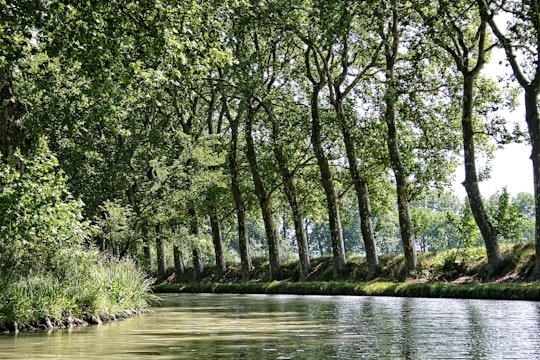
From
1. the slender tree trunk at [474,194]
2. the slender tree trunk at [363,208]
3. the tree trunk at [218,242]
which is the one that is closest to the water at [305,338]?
the slender tree trunk at [474,194]

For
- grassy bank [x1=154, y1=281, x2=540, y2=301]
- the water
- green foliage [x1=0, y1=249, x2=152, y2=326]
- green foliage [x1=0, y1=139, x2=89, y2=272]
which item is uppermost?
green foliage [x1=0, y1=139, x2=89, y2=272]

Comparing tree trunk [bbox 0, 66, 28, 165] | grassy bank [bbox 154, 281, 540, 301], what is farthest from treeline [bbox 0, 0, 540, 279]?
grassy bank [bbox 154, 281, 540, 301]

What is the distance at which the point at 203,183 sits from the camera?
40.4 meters

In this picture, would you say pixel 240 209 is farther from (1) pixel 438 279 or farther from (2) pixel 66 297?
(2) pixel 66 297

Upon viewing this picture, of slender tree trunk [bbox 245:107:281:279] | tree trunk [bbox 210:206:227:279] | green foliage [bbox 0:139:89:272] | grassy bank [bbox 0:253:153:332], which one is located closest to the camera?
grassy bank [bbox 0:253:153:332]

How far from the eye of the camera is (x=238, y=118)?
4219 centimetres

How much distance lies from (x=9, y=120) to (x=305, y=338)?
32.2 feet

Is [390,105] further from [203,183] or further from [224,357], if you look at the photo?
[224,357]

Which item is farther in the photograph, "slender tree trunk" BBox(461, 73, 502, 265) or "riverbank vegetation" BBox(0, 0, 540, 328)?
"slender tree trunk" BBox(461, 73, 502, 265)

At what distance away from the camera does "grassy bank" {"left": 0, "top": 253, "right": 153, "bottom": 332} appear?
13625mm

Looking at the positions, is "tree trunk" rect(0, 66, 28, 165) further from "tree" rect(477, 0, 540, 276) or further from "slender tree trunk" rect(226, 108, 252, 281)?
"slender tree trunk" rect(226, 108, 252, 281)

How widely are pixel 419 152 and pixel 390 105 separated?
5.15 metres

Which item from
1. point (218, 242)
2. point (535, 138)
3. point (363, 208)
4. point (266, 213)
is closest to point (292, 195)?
point (266, 213)

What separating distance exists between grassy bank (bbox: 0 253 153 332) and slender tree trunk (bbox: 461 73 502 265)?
46.9 ft
